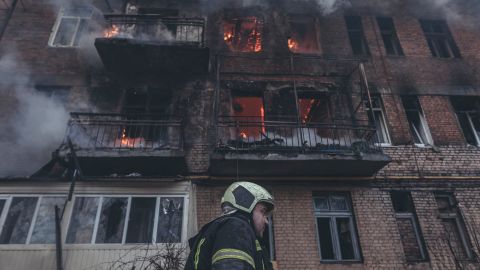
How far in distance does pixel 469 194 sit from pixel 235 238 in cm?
911

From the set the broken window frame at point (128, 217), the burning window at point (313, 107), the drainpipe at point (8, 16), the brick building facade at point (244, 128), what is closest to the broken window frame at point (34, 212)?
the brick building facade at point (244, 128)

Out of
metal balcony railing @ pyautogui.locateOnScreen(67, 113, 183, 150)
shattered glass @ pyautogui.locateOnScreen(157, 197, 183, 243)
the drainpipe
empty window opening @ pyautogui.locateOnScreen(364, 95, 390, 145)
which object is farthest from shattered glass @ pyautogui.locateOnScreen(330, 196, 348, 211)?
the drainpipe

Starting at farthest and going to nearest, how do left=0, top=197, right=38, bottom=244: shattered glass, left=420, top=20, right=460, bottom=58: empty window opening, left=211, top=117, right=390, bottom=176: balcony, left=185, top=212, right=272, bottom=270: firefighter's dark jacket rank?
1. left=420, top=20, right=460, bottom=58: empty window opening
2. left=211, top=117, right=390, bottom=176: balcony
3. left=0, top=197, right=38, bottom=244: shattered glass
4. left=185, top=212, right=272, bottom=270: firefighter's dark jacket

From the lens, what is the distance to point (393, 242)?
26.2 feet

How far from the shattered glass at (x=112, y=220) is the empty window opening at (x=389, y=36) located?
33.7 ft

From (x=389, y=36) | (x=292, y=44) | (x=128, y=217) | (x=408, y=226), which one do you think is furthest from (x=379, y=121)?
(x=128, y=217)

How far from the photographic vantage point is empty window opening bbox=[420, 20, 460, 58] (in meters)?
11.5

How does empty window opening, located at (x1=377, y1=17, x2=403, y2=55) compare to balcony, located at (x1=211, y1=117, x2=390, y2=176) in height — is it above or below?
above

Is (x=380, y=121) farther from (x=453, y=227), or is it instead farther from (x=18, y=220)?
(x=18, y=220)

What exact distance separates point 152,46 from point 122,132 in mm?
2682

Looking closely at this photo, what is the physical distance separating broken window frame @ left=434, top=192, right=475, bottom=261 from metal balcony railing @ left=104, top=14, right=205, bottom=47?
836cm

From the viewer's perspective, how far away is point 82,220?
25.3 feet

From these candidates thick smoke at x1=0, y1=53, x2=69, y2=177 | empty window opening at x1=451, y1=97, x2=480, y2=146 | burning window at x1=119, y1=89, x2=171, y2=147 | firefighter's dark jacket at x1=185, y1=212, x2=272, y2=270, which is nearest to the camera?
firefighter's dark jacket at x1=185, y1=212, x2=272, y2=270

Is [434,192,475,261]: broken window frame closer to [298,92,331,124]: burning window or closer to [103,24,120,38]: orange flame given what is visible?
[298,92,331,124]: burning window
